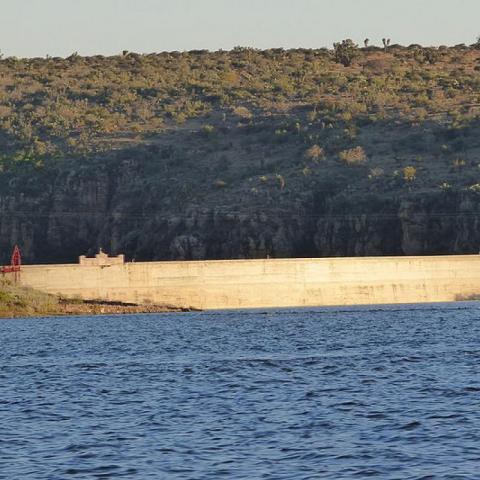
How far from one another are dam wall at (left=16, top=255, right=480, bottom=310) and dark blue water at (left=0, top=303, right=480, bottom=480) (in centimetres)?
3921

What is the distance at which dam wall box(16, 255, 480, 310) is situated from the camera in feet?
461

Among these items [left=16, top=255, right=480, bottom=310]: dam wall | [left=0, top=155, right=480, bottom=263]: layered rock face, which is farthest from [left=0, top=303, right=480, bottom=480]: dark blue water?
[left=0, top=155, right=480, bottom=263]: layered rock face

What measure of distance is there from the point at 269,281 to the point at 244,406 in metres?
89.0

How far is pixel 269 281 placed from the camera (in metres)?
145

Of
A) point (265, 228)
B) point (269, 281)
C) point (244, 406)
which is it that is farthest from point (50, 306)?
point (244, 406)

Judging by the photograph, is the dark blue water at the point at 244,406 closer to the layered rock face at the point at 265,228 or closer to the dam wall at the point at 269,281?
the dam wall at the point at 269,281

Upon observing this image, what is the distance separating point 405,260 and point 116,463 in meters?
108

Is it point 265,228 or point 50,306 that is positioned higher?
point 265,228

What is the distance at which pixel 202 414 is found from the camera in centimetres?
5419

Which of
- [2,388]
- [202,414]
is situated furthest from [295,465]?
[2,388]

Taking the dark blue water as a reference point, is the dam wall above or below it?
above

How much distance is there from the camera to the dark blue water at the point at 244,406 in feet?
141

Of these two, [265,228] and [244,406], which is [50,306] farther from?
[244,406]

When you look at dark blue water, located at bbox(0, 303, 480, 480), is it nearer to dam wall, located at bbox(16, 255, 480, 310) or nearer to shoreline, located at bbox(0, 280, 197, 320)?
shoreline, located at bbox(0, 280, 197, 320)
